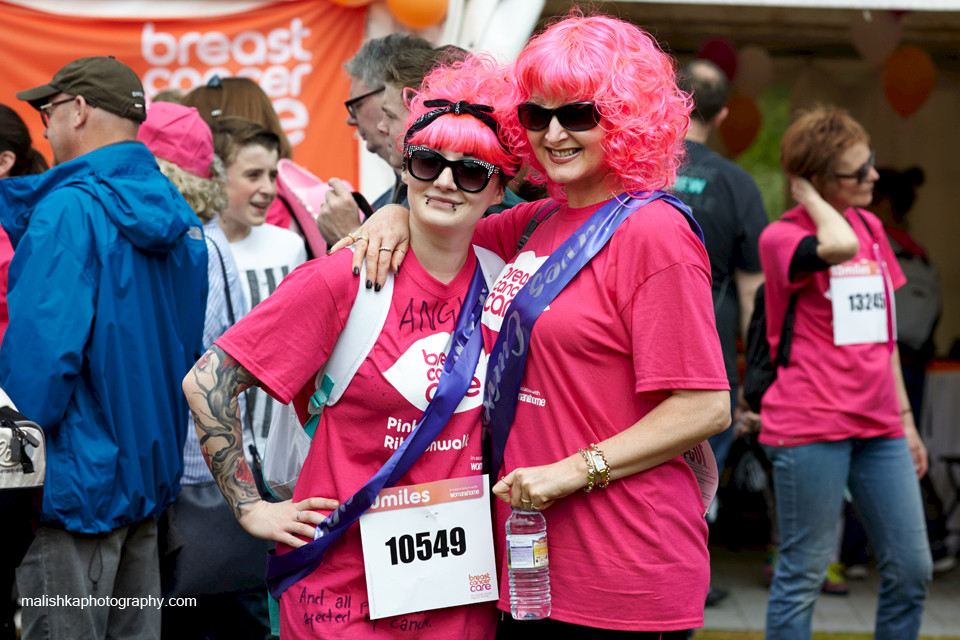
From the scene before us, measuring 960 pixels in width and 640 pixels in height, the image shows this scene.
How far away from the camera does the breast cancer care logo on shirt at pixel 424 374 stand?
1.96 meters

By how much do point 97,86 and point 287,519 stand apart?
1520 millimetres

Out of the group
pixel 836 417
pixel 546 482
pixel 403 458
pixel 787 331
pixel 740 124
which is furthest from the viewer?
pixel 740 124

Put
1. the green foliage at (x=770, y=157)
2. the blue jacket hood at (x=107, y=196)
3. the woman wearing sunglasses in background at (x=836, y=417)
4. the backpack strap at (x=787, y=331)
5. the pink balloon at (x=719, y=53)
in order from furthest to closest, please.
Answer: the green foliage at (x=770, y=157) < the pink balloon at (x=719, y=53) < the backpack strap at (x=787, y=331) < the woman wearing sunglasses in background at (x=836, y=417) < the blue jacket hood at (x=107, y=196)

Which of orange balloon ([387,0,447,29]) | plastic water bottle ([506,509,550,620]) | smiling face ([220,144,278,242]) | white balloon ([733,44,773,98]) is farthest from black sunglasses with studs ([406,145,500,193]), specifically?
white balloon ([733,44,773,98])

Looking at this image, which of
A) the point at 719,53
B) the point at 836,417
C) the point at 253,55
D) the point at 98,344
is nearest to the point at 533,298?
the point at 98,344

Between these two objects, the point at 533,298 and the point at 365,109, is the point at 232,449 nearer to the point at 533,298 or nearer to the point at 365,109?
the point at 533,298

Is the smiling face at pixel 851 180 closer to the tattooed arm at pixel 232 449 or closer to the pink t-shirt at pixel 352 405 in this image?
the pink t-shirt at pixel 352 405

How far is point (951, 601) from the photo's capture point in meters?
5.32

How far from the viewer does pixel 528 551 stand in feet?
6.10

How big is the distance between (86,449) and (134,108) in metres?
1.01

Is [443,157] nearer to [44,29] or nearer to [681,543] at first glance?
[681,543]

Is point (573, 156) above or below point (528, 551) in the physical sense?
above

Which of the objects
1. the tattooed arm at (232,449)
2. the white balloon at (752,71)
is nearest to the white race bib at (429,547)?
the tattooed arm at (232,449)

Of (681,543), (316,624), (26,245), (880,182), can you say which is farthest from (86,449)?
(880,182)
